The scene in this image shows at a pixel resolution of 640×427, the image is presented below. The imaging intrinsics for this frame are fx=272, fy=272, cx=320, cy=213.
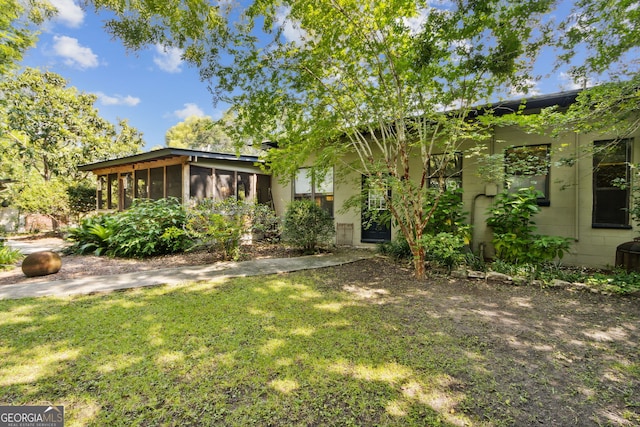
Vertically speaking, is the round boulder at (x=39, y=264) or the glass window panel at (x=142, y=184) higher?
the glass window panel at (x=142, y=184)

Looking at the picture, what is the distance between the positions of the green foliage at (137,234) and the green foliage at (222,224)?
573 millimetres

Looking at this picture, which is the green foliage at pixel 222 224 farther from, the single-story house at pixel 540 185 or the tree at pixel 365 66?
the tree at pixel 365 66

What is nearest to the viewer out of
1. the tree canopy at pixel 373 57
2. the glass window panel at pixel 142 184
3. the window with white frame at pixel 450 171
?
the tree canopy at pixel 373 57

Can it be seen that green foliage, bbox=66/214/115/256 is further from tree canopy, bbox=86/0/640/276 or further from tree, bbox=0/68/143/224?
tree, bbox=0/68/143/224

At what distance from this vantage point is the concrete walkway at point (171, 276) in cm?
386

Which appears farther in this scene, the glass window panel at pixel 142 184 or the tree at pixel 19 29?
the glass window panel at pixel 142 184

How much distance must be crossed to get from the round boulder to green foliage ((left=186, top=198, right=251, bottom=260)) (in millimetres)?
2219

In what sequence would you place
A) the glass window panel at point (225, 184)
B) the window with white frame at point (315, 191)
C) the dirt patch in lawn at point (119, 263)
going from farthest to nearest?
1. the glass window panel at point (225, 184)
2. the window with white frame at point (315, 191)
3. the dirt patch in lawn at point (119, 263)

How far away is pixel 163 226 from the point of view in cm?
679

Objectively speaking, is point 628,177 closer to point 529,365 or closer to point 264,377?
point 529,365

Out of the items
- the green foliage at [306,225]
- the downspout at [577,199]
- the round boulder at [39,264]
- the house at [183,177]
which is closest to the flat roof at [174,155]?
the house at [183,177]

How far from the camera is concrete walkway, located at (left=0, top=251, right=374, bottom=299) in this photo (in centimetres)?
386

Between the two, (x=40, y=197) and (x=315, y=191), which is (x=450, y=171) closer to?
(x=315, y=191)

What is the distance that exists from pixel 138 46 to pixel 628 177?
913cm
